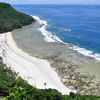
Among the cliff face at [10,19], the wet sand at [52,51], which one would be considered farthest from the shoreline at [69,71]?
the cliff face at [10,19]

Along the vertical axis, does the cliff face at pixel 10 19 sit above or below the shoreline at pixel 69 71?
above

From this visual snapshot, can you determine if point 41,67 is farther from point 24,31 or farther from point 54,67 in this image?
point 24,31

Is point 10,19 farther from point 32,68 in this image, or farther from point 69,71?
point 69,71

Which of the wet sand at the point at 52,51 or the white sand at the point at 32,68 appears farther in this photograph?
the wet sand at the point at 52,51

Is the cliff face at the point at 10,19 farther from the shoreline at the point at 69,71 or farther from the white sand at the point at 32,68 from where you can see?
the white sand at the point at 32,68

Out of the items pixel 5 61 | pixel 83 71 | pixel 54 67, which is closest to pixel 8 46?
pixel 5 61

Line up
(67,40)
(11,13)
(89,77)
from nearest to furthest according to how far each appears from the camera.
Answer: (89,77), (67,40), (11,13)
